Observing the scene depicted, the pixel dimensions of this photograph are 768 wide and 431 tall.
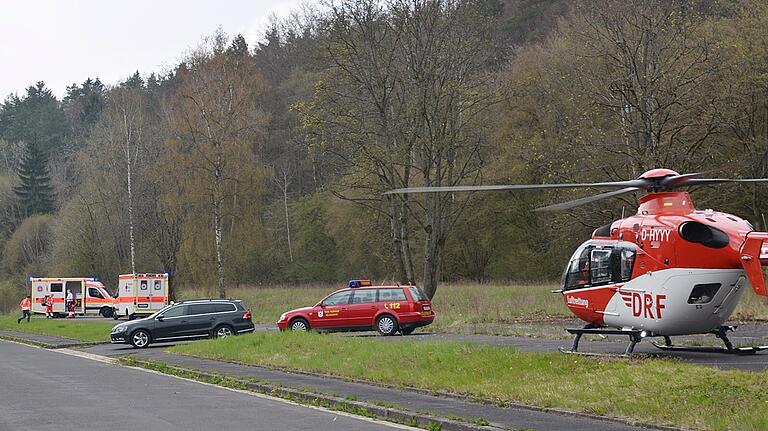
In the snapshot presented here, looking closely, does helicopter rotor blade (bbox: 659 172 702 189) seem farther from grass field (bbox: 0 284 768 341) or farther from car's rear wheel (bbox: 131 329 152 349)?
car's rear wheel (bbox: 131 329 152 349)

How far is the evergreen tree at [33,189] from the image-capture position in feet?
331

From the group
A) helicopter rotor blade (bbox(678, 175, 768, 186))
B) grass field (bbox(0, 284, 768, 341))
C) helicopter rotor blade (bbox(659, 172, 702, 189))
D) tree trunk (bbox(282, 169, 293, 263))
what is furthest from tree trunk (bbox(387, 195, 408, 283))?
tree trunk (bbox(282, 169, 293, 263))

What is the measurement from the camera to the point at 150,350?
30.8 metres

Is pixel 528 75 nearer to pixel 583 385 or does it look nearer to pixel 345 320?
pixel 345 320

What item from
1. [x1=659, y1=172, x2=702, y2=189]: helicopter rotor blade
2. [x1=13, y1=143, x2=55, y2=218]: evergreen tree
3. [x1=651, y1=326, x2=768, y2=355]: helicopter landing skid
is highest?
[x1=13, y1=143, x2=55, y2=218]: evergreen tree

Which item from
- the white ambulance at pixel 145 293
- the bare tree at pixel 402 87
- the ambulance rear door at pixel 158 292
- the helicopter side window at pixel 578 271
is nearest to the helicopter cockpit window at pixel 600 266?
the helicopter side window at pixel 578 271

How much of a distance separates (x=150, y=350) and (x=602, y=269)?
1726cm

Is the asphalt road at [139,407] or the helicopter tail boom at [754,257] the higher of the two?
the helicopter tail boom at [754,257]

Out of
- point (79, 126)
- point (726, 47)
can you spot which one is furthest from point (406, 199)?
point (79, 126)

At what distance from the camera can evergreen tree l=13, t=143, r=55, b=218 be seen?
101 meters

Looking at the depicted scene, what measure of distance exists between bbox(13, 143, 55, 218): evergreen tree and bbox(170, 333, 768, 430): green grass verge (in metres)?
86.0

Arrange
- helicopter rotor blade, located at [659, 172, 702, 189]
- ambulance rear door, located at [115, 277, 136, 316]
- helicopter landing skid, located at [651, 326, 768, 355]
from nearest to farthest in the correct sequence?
helicopter rotor blade, located at [659, 172, 702, 189]
helicopter landing skid, located at [651, 326, 768, 355]
ambulance rear door, located at [115, 277, 136, 316]

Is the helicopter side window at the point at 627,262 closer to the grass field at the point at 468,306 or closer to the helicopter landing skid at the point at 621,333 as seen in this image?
the helicopter landing skid at the point at 621,333

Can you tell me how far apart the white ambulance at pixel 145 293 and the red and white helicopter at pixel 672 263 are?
42.1 m
